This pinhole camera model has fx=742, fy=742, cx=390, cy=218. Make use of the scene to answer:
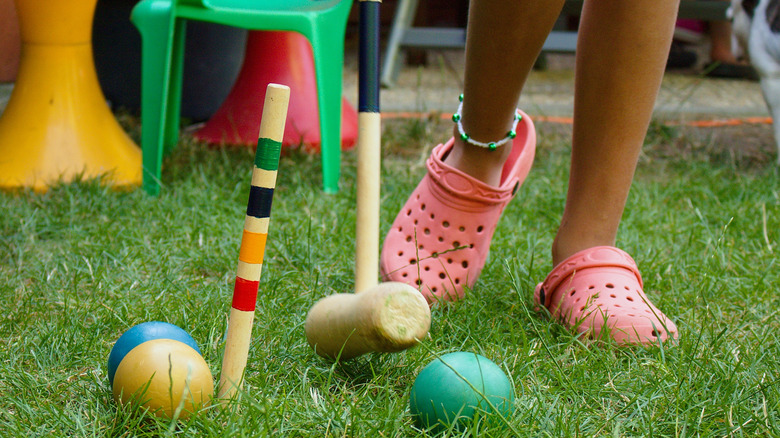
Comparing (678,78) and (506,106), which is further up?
(506,106)

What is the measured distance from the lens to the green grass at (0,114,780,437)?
3.04 feet

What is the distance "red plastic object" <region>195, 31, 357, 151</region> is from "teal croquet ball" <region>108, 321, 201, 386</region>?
159cm

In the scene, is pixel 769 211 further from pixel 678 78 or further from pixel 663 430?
pixel 678 78

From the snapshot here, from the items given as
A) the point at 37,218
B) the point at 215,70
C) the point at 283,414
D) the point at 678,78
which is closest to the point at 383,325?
the point at 283,414

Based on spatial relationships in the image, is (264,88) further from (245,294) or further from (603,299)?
(245,294)

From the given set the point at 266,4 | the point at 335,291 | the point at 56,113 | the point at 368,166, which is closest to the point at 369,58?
the point at 368,166

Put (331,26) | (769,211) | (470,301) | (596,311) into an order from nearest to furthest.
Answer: (596,311) < (470,301) < (769,211) < (331,26)

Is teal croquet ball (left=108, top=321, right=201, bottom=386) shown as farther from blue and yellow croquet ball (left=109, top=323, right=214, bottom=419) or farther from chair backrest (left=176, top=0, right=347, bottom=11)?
chair backrest (left=176, top=0, right=347, bottom=11)

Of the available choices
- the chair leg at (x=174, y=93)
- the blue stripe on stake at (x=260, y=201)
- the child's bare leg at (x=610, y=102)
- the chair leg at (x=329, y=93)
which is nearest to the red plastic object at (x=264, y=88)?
the chair leg at (x=174, y=93)

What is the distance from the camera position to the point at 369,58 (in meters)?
1.06

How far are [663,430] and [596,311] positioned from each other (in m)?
0.27

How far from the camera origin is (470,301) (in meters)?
1.29

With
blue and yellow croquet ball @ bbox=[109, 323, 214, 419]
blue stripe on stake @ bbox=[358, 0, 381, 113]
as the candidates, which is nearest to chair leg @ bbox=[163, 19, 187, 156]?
blue stripe on stake @ bbox=[358, 0, 381, 113]

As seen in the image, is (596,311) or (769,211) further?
(769,211)
